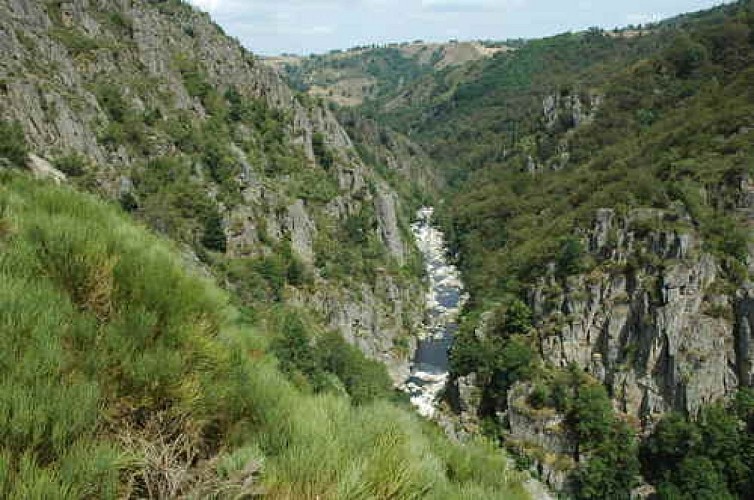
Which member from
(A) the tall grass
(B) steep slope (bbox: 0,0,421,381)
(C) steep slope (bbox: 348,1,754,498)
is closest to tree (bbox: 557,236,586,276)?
(C) steep slope (bbox: 348,1,754,498)

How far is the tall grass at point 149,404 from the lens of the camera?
78.1 inches

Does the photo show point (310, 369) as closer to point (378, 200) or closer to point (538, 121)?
point (378, 200)

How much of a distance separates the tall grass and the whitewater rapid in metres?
27.0

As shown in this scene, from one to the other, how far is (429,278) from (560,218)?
21900mm

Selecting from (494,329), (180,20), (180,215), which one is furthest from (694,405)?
(180,20)

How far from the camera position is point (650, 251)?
4009 centimetres

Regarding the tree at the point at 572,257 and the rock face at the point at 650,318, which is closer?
the rock face at the point at 650,318

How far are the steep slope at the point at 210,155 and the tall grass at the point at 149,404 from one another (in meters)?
26.3

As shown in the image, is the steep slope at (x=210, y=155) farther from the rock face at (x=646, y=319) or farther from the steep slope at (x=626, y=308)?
the rock face at (x=646, y=319)

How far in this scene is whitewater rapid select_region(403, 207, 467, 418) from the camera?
46.3 m

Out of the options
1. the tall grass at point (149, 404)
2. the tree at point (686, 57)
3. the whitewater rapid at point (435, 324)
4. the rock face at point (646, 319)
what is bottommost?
the whitewater rapid at point (435, 324)

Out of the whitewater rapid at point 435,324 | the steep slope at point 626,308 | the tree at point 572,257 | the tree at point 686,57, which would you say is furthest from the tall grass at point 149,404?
the tree at point 686,57

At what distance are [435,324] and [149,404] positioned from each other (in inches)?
2344

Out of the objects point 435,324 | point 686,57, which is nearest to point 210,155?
point 435,324
